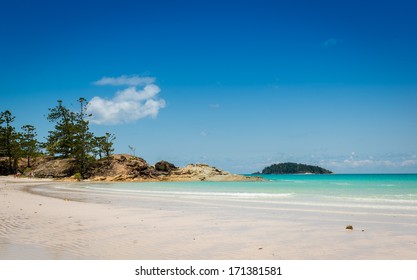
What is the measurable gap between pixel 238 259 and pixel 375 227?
6.21 meters

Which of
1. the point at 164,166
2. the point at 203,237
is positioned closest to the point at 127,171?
the point at 164,166

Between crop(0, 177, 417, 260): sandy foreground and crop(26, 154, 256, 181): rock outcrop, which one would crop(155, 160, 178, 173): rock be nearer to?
crop(26, 154, 256, 181): rock outcrop

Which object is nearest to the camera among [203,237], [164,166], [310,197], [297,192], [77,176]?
[203,237]

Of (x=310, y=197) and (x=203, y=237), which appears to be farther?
(x=310, y=197)

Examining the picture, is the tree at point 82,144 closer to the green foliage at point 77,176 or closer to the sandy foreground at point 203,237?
the green foliage at point 77,176

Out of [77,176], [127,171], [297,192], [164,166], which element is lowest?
[297,192]

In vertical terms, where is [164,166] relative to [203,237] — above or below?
above

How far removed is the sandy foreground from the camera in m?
8.31

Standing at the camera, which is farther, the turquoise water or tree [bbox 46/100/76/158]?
tree [bbox 46/100/76/158]

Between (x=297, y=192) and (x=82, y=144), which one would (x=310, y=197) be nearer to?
(x=297, y=192)

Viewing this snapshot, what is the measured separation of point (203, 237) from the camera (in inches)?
401

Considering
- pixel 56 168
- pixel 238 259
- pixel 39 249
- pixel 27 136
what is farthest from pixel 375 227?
pixel 27 136

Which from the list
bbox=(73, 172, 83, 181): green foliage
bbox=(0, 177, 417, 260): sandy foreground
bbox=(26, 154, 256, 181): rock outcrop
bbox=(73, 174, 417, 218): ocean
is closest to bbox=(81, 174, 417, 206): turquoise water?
bbox=(73, 174, 417, 218): ocean
